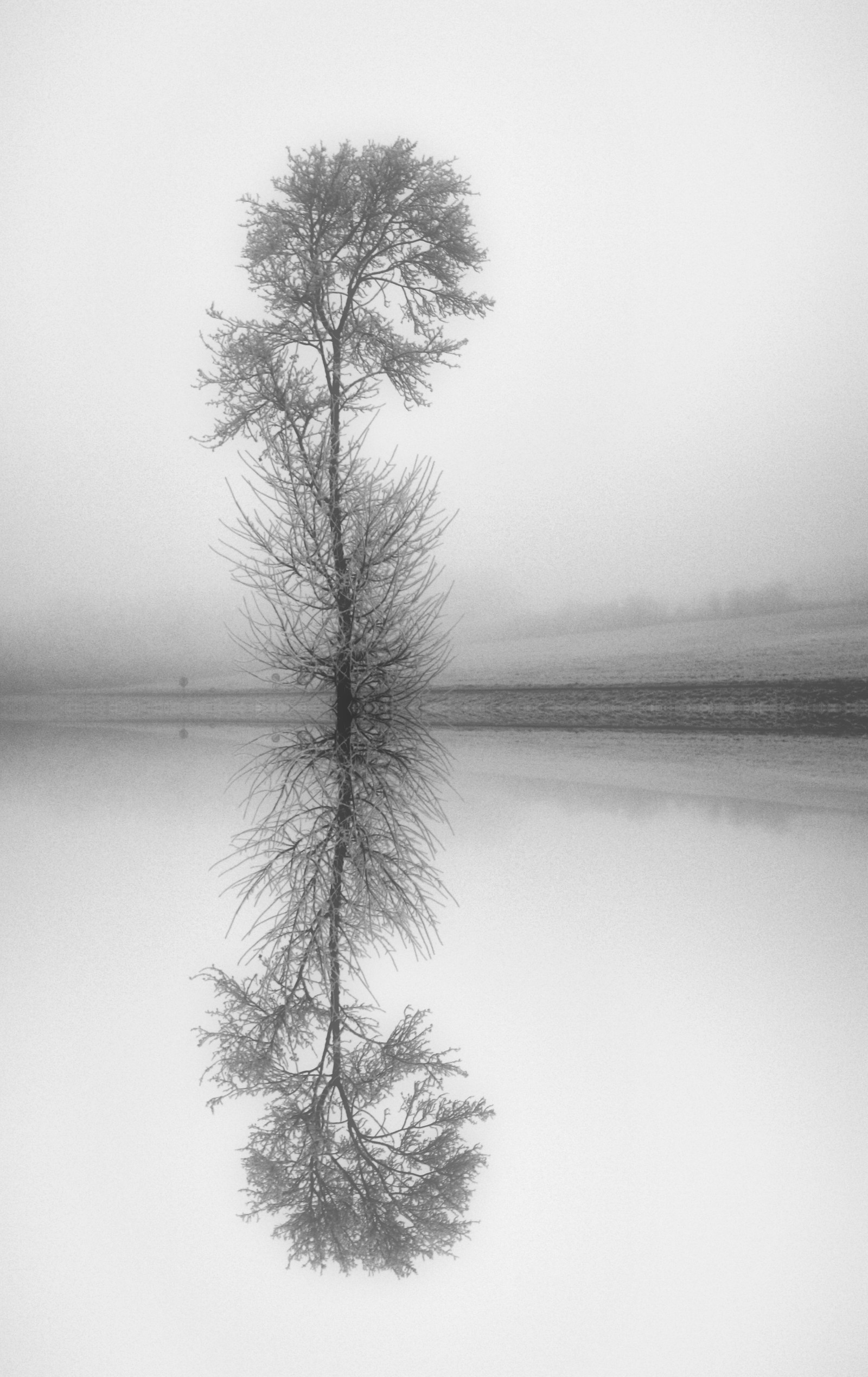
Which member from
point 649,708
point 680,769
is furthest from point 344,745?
point 649,708

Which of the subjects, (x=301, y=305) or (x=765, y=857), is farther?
(x=301, y=305)

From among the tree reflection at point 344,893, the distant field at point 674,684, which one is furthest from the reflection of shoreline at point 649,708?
the tree reflection at point 344,893

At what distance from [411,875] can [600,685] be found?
9953 mm

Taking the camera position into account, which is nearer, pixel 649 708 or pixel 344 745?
pixel 344 745

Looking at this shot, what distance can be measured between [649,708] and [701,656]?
50.9 inches

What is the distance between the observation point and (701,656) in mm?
13320

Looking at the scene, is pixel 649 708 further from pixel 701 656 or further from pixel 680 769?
pixel 680 769

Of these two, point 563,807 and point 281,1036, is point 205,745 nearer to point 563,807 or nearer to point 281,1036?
point 563,807

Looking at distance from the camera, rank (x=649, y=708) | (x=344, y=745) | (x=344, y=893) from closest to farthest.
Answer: (x=344, y=893), (x=344, y=745), (x=649, y=708)

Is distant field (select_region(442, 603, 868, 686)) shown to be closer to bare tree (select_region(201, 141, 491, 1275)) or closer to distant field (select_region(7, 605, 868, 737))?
distant field (select_region(7, 605, 868, 737))

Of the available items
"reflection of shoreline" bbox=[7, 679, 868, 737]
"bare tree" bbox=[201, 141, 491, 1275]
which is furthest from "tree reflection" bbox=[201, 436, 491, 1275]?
"reflection of shoreline" bbox=[7, 679, 868, 737]

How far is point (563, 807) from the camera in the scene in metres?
5.41

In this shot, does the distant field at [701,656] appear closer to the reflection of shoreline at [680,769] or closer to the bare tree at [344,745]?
the reflection of shoreline at [680,769]

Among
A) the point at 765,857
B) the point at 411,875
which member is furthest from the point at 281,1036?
the point at 765,857
